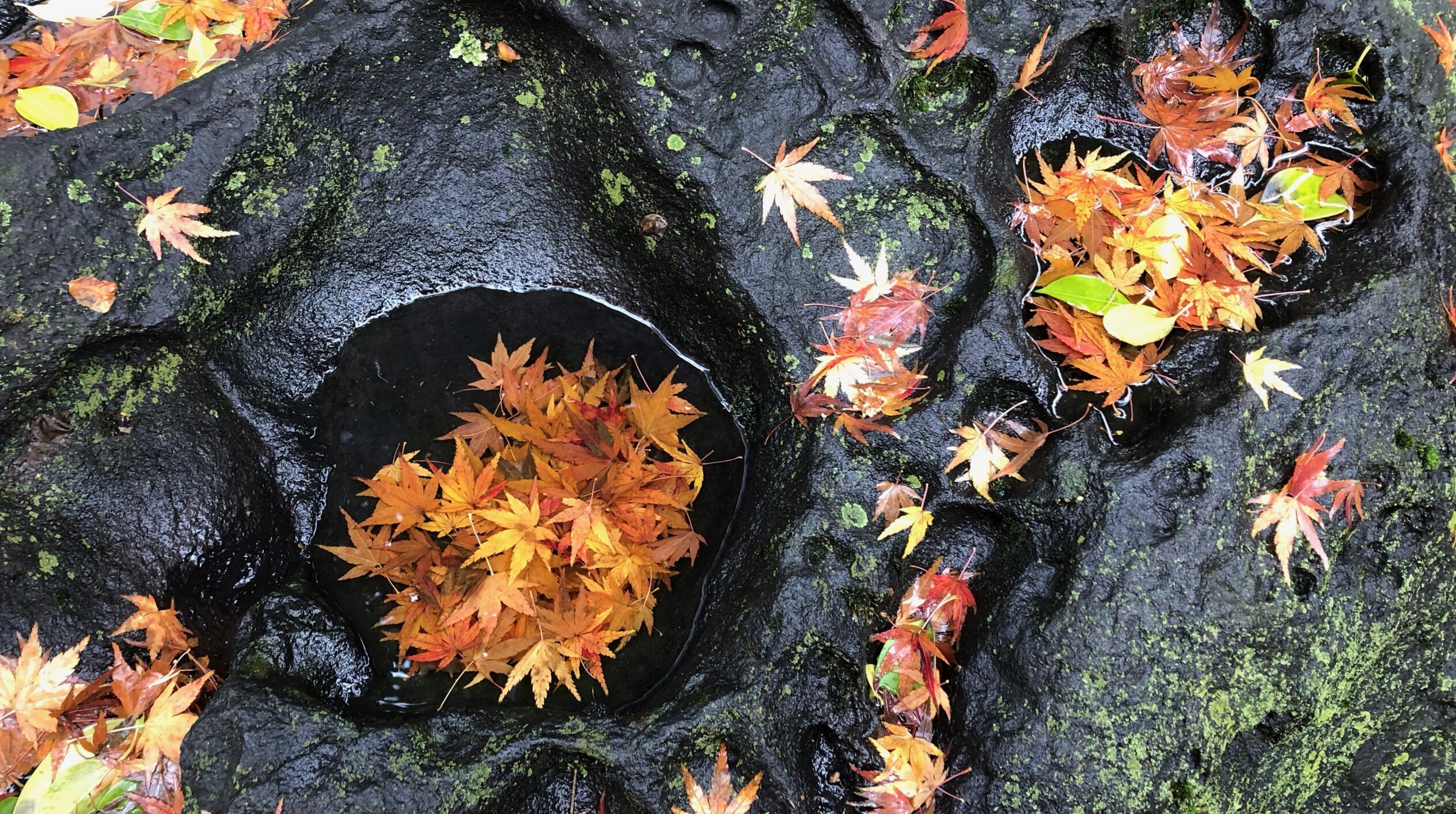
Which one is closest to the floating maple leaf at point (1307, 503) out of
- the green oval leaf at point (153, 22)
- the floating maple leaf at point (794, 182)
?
the floating maple leaf at point (794, 182)

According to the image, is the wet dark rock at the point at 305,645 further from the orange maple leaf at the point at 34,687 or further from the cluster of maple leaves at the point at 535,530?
the orange maple leaf at the point at 34,687

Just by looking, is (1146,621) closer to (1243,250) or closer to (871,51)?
(1243,250)

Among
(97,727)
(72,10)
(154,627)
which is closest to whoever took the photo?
(97,727)

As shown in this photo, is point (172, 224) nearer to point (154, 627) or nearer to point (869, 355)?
point (154, 627)

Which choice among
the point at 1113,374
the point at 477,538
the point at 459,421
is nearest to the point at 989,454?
the point at 1113,374

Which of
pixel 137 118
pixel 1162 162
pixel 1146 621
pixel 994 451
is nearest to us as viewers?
pixel 1146 621

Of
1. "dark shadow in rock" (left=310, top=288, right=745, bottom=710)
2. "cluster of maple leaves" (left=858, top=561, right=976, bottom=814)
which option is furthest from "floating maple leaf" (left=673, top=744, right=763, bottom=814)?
"dark shadow in rock" (left=310, top=288, right=745, bottom=710)

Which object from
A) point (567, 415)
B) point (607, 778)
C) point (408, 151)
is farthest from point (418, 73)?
point (607, 778)
